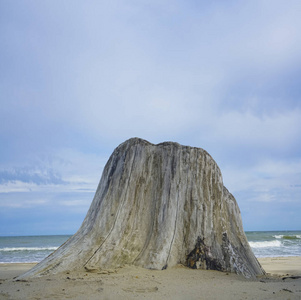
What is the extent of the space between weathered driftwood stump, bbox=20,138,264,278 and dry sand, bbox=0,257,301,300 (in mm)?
432

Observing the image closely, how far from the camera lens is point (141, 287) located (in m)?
4.34

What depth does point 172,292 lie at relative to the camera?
4164 millimetres

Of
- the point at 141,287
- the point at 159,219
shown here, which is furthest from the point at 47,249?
the point at 141,287

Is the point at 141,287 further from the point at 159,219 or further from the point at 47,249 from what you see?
the point at 47,249

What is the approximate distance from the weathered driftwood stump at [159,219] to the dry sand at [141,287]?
432mm

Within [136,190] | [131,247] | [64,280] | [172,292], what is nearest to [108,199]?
[136,190]

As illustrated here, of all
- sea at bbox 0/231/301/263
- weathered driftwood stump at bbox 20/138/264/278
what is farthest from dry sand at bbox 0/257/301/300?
sea at bbox 0/231/301/263

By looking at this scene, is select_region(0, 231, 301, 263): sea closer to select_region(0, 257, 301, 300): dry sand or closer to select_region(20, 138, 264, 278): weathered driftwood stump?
select_region(20, 138, 264, 278): weathered driftwood stump

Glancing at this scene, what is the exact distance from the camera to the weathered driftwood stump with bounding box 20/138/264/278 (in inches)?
220

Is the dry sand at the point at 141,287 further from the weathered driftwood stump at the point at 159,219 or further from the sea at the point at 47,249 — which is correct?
the sea at the point at 47,249

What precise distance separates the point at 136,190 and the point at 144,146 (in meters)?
0.99

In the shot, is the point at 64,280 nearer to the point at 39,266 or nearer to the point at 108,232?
the point at 39,266

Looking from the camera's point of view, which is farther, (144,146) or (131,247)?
(144,146)

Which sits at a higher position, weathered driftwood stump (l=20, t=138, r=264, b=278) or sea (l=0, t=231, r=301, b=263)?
weathered driftwood stump (l=20, t=138, r=264, b=278)
